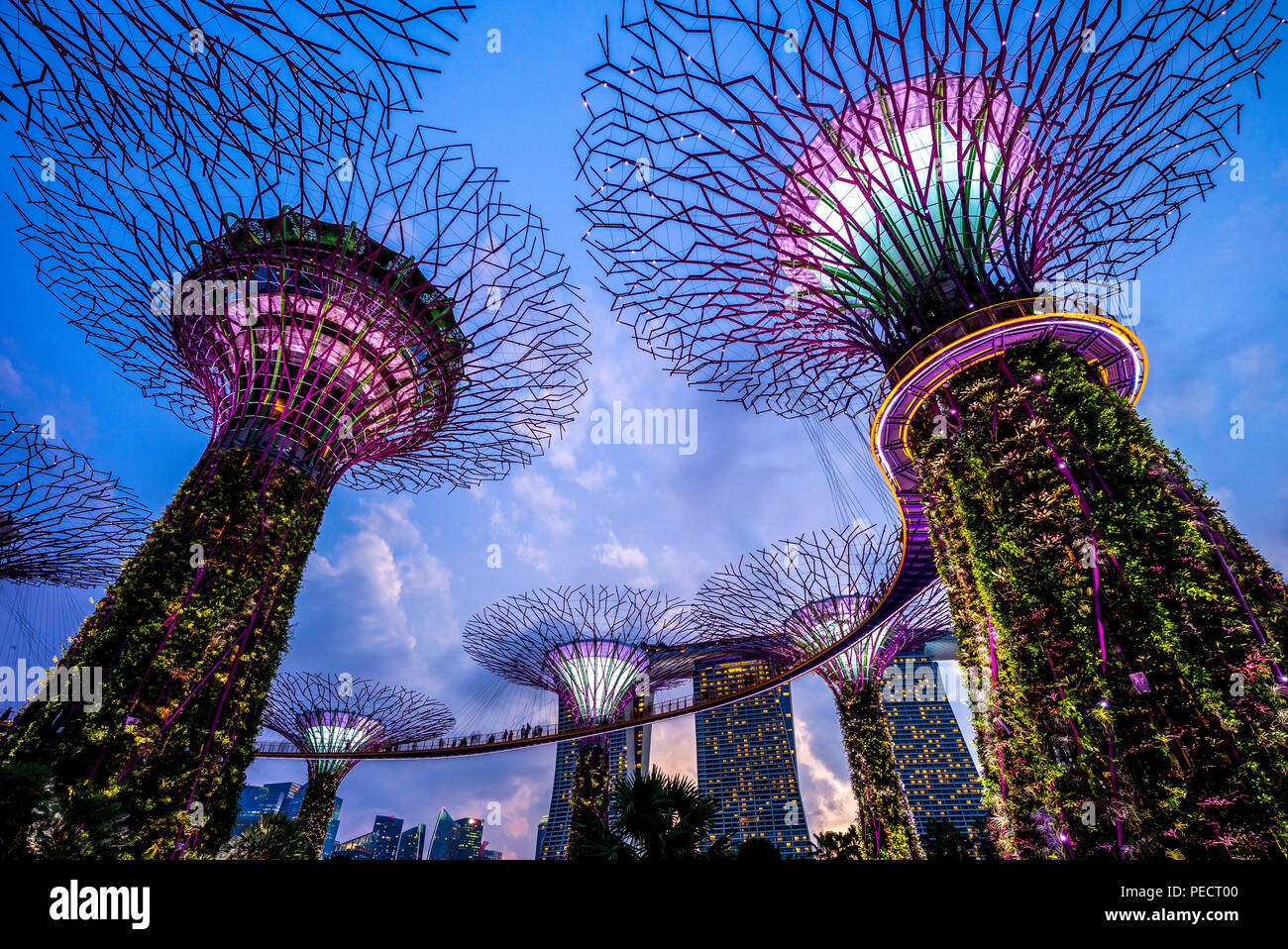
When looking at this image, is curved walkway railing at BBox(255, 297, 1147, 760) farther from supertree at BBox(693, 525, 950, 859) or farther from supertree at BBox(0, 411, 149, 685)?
supertree at BBox(0, 411, 149, 685)

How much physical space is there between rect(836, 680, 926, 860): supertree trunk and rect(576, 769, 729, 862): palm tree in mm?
8292

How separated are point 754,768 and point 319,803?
97424mm

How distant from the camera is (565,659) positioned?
92.8ft

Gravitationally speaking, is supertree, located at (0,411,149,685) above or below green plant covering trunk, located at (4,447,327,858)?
above

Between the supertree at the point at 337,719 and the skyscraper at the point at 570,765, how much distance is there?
30.2ft

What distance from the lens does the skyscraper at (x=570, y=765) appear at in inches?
1136

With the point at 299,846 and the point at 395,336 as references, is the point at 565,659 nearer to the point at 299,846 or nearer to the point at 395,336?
the point at 299,846

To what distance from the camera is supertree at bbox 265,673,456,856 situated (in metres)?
30.5

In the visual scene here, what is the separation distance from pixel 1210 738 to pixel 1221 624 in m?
1.41

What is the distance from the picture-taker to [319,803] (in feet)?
97.3

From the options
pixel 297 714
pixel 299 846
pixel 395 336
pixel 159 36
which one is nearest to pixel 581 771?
pixel 299 846

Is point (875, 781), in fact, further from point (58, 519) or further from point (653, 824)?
point (58, 519)

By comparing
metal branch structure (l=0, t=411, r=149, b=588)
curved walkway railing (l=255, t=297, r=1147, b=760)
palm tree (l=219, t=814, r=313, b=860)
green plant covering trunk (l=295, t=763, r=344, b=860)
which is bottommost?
palm tree (l=219, t=814, r=313, b=860)

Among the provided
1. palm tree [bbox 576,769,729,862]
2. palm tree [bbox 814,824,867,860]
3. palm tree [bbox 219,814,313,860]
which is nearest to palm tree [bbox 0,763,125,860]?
palm tree [bbox 576,769,729,862]
